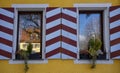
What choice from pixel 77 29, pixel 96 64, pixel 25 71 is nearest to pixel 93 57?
pixel 96 64

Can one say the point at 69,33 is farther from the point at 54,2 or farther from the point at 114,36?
the point at 114,36

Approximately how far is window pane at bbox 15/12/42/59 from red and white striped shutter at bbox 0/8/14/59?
0.91 feet

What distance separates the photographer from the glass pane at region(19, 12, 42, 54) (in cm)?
810

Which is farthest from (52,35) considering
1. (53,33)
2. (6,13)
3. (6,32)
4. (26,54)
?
(6,13)

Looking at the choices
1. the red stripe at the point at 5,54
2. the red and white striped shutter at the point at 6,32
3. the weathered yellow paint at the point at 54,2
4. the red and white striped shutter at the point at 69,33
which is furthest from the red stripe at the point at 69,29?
the red stripe at the point at 5,54

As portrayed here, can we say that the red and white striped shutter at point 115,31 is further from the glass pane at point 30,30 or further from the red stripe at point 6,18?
the red stripe at point 6,18

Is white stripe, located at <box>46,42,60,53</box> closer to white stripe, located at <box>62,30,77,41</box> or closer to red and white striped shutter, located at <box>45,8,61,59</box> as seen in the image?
red and white striped shutter, located at <box>45,8,61,59</box>

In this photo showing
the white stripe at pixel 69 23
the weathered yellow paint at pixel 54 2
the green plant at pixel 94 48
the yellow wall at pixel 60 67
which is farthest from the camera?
the weathered yellow paint at pixel 54 2

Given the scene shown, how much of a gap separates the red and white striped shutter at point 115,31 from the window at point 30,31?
163 centimetres

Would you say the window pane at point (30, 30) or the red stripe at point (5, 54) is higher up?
the window pane at point (30, 30)

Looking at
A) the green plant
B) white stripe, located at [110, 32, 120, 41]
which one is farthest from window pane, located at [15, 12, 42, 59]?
white stripe, located at [110, 32, 120, 41]

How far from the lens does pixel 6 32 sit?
26.1ft

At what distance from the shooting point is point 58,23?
7973 mm

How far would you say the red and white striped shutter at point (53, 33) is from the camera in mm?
7863
